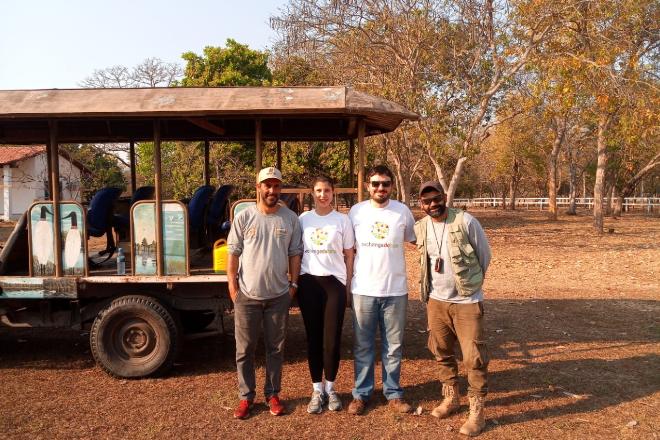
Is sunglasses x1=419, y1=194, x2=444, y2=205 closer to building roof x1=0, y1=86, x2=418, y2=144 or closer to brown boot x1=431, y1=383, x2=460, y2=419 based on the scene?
building roof x1=0, y1=86, x2=418, y2=144

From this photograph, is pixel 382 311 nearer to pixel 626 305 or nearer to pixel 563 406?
pixel 563 406

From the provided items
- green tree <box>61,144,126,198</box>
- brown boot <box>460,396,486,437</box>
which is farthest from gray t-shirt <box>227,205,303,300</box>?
green tree <box>61,144,126,198</box>

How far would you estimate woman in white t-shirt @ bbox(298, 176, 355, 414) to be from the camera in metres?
4.26

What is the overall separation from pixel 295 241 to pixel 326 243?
25 cm

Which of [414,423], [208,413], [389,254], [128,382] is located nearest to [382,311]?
[389,254]

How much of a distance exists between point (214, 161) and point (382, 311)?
43.6ft

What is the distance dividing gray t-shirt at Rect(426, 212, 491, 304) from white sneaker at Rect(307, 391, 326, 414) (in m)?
1.24

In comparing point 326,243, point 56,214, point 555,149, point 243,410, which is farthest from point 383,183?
point 555,149

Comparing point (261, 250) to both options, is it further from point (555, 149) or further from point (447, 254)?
point (555, 149)

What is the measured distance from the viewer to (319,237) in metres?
4.29

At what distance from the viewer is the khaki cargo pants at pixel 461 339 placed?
13.2 ft

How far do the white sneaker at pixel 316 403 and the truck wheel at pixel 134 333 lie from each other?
1.53 meters

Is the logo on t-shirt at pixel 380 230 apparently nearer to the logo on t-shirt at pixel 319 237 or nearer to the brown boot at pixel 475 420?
the logo on t-shirt at pixel 319 237

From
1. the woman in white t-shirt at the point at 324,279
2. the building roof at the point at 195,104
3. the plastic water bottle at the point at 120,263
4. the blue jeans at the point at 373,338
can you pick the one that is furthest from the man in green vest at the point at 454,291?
the plastic water bottle at the point at 120,263
